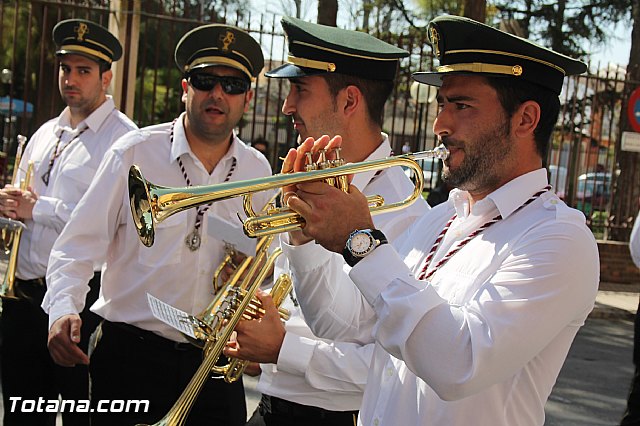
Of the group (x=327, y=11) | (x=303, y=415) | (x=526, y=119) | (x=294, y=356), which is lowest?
(x=303, y=415)

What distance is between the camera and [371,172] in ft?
10.3

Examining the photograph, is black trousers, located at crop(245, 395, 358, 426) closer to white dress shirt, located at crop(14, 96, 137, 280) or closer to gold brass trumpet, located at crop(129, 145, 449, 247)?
gold brass trumpet, located at crop(129, 145, 449, 247)

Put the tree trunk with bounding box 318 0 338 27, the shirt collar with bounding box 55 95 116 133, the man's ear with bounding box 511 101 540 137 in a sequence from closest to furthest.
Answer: the man's ear with bounding box 511 101 540 137
the shirt collar with bounding box 55 95 116 133
the tree trunk with bounding box 318 0 338 27

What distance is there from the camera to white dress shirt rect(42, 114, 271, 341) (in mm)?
3707

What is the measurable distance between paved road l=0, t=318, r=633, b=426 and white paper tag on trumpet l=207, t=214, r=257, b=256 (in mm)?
2582

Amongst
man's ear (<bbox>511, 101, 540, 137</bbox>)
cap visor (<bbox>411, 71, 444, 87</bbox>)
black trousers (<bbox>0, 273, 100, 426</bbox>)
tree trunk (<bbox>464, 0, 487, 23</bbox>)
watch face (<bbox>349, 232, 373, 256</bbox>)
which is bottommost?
black trousers (<bbox>0, 273, 100, 426</bbox>)

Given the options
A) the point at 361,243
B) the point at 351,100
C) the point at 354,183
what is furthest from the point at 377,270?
the point at 351,100

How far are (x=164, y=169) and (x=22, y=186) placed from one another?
143 centimetres

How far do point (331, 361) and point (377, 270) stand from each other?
98 cm

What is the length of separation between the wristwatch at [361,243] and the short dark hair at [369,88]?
1242 millimetres

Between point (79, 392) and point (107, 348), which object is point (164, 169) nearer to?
point (107, 348)

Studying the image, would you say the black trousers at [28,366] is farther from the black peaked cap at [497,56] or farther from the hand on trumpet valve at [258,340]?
the black peaked cap at [497,56]

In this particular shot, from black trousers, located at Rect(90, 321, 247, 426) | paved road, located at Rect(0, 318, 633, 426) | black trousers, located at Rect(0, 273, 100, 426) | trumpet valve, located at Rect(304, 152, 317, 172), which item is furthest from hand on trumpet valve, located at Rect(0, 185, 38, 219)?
trumpet valve, located at Rect(304, 152, 317, 172)

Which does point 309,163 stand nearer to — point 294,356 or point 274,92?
point 294,356
